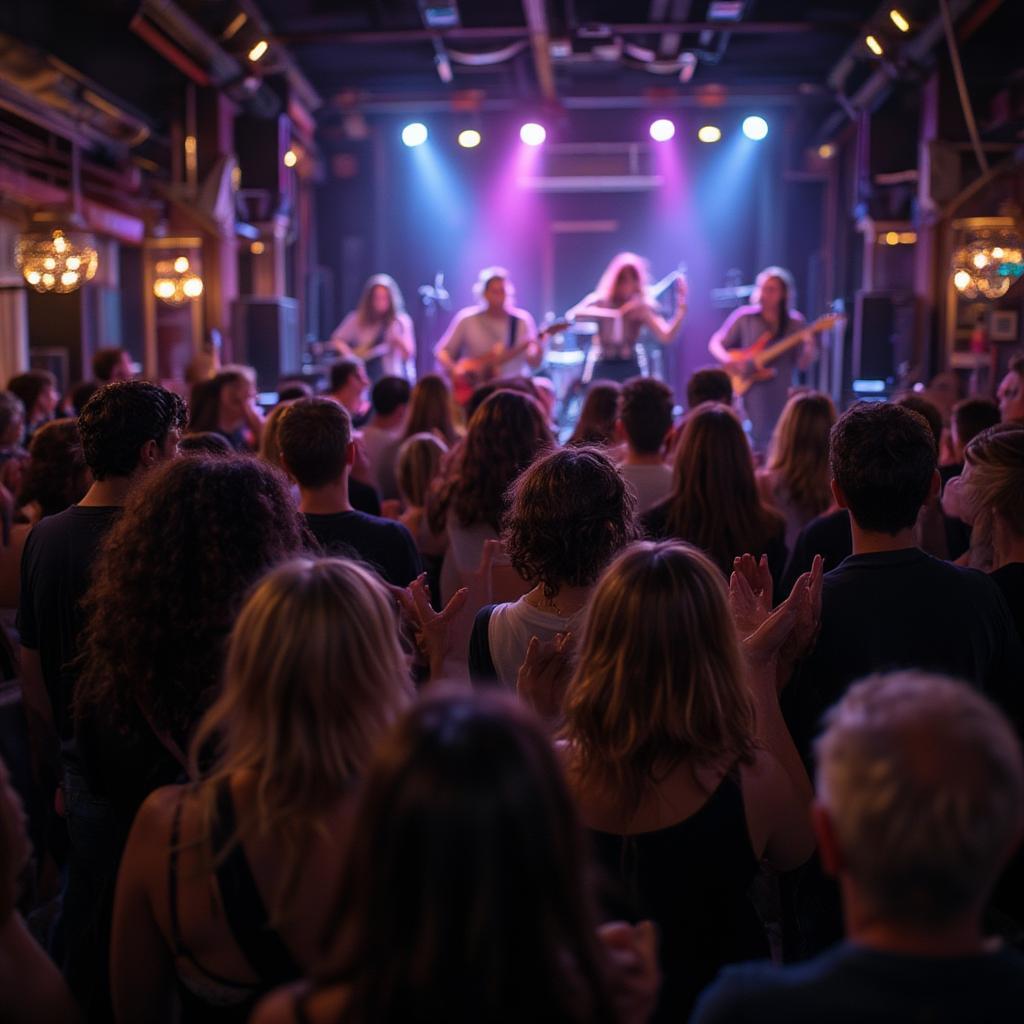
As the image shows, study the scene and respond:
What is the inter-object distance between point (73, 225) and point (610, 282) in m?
3.57

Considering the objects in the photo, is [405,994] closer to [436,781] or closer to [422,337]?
[436,781]

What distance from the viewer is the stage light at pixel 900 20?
7672 millimetres

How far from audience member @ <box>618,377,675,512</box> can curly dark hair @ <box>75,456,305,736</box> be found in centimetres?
188

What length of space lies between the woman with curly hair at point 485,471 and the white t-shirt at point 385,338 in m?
5.81

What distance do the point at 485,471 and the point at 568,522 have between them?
1009 millimetres

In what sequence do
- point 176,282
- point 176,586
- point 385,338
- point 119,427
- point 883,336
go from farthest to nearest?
point 385,338, point 883,336, point 176,282, point 119,427, point 176,586

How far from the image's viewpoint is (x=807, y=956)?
7.09ft

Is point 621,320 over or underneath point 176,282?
underneath

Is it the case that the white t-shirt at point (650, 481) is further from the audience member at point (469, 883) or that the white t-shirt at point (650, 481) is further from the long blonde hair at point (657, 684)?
the audience member at point (469, 883)

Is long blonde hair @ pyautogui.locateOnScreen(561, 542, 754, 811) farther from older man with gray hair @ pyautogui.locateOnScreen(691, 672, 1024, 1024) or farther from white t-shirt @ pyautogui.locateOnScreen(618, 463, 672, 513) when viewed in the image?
white t-shirt @ pyautogui.locateOnScreen(618, 463, 672, 513)

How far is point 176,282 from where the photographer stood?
842 cm

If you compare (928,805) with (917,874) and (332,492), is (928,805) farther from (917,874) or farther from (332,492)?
(332,492)

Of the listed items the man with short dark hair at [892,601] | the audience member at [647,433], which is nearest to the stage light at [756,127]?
the audience member at [647,433]

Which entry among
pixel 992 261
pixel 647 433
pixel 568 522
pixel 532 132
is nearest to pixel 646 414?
pixel 647 433
